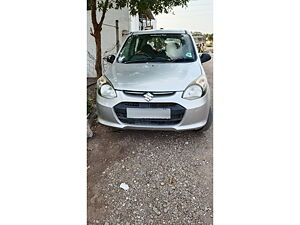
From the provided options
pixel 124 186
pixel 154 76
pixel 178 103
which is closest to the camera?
pixel 124 186

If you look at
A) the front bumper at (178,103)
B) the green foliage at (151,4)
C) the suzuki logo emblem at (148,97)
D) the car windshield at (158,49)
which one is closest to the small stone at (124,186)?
the front bumper at (178,103)

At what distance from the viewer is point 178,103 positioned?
2494 millimetres

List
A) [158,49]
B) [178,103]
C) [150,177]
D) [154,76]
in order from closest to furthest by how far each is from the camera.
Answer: [150,177], [178,103], [154,76], [158,49]

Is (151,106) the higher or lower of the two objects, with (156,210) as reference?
higher

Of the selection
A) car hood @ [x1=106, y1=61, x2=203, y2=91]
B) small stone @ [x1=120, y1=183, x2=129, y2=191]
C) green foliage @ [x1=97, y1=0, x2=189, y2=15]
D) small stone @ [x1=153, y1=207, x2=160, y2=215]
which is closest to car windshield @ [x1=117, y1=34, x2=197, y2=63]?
car hood @ [x1=106, y1=61, x2=203, y2=91]

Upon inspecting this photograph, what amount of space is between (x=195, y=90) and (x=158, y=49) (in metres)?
1.04

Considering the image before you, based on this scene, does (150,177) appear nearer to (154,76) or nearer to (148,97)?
(148,97)

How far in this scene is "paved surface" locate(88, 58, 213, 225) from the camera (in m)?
1.80

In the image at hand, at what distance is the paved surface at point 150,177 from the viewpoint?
180cm

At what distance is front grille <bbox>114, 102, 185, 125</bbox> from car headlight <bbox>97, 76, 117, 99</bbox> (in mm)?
152

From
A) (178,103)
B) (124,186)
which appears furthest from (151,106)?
(124,186)

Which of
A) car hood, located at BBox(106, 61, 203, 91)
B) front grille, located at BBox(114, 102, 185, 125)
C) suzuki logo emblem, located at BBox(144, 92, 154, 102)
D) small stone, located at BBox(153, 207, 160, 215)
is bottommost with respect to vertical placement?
small stone, located at BBox(153, 207, 160, 215)

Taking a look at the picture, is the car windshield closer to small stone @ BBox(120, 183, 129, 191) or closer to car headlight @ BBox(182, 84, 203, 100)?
car headlight @ BBox(182, 84, 203, 100)
